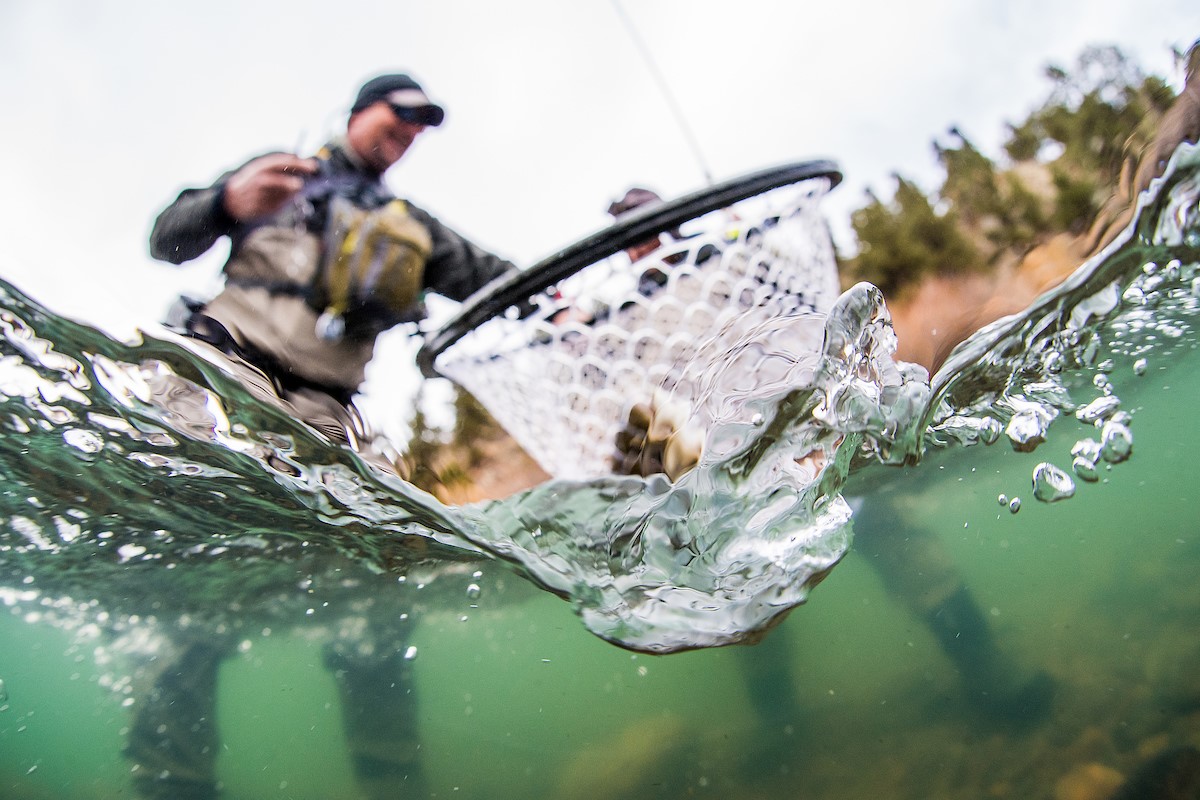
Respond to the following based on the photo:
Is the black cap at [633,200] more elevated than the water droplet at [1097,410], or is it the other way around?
the black cap at [633,200]

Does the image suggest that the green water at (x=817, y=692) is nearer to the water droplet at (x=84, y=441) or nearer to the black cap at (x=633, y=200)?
the water droplet at (x=84, y=441)

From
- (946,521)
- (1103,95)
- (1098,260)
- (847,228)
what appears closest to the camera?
(1098,260)

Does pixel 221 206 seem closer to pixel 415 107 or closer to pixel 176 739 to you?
pixel 415 107

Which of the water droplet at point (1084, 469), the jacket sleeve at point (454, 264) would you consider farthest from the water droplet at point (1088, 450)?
the jacket sleeve at point (454, 264)

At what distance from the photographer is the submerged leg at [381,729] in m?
1.94

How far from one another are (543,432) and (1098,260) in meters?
1.57

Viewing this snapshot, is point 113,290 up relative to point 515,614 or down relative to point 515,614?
up

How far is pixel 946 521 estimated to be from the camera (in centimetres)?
221

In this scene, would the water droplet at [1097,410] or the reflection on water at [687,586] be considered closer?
the reflection on water at [687,586]

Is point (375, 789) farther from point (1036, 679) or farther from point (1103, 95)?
point (1103, 95)

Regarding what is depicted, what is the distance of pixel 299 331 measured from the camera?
6.76 ft

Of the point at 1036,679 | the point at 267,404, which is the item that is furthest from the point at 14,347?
the point at 1036,679

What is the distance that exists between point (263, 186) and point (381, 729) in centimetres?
149

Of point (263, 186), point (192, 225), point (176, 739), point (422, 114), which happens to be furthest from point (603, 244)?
point (176, 739)
